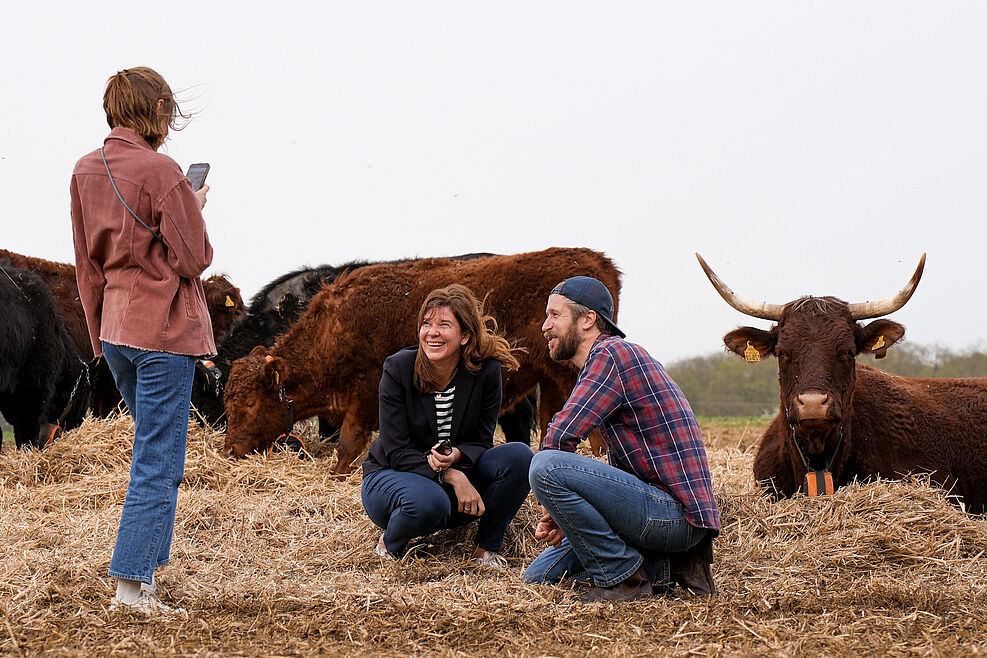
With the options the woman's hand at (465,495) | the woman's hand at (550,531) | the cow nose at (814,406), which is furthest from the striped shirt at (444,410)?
the cow nose at (814,406)

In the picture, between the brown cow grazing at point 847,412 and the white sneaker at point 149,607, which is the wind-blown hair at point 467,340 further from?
the brown cow grazing at point 847,412

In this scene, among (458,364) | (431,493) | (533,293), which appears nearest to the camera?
(431,493)

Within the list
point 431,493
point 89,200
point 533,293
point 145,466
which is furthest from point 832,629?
point 533,293

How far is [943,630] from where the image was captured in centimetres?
362

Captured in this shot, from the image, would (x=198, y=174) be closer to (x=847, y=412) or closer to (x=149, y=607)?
(x=149, y=607)

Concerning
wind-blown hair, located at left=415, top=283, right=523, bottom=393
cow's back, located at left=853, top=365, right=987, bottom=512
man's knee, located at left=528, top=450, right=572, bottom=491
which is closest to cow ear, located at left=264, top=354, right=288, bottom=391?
wind-blown hair, located at left=415, top=283, right=523, bottom=393

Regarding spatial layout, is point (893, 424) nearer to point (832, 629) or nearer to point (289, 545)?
point (832, 629)

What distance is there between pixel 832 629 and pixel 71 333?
10.0 meters

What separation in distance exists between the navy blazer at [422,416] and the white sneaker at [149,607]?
5.18 feet

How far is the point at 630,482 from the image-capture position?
4.10m

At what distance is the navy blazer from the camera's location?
503cm

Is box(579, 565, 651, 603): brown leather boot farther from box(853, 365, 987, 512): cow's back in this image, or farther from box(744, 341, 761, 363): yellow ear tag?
box(744, 341, 761, 363): yellow ear tag

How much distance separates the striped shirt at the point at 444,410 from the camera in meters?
5.10

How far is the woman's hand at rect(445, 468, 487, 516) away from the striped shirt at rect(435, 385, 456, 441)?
285mm
